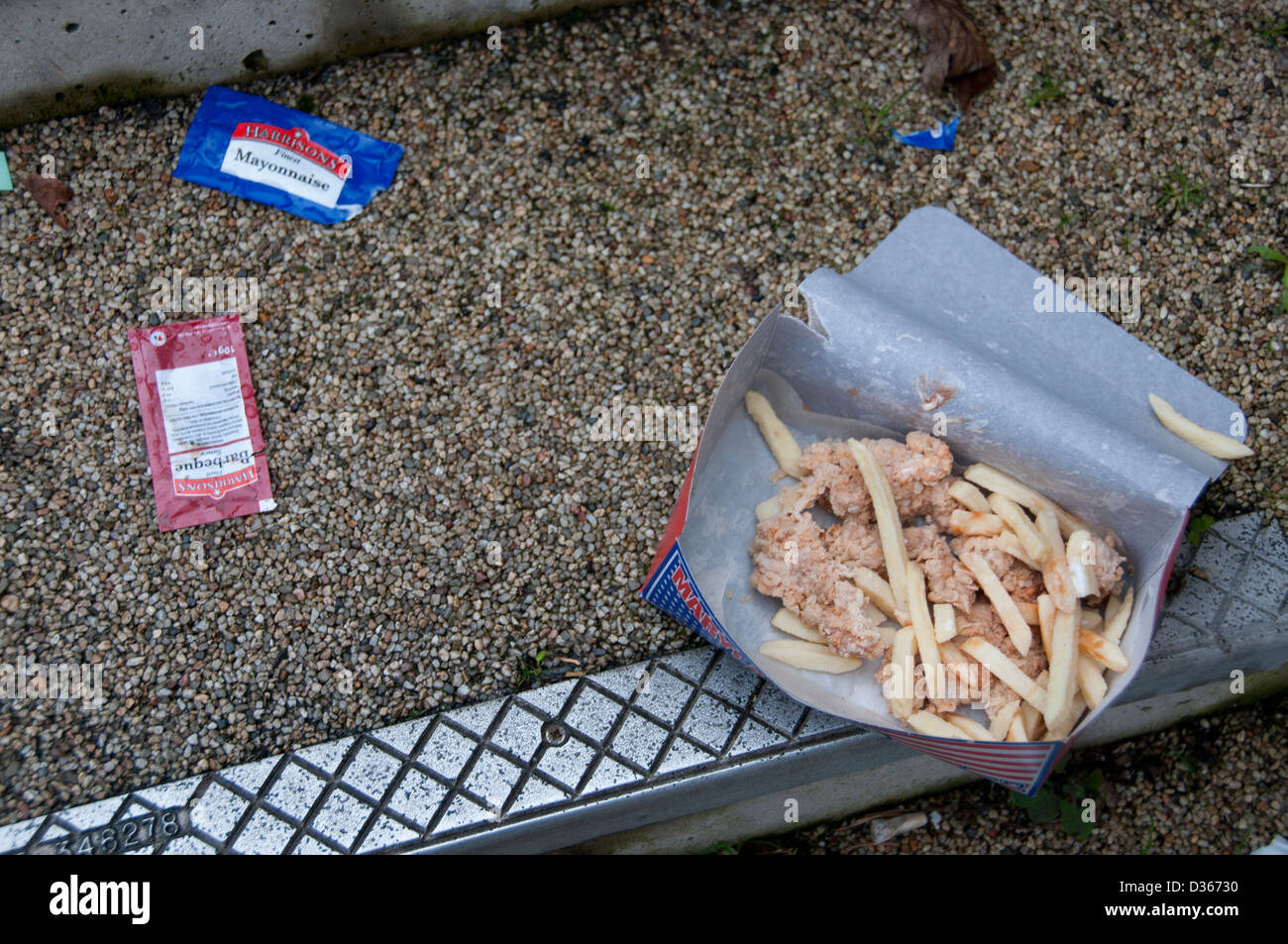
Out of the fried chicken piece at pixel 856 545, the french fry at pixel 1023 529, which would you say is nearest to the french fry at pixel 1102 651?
the french fry at pixel 1023 529

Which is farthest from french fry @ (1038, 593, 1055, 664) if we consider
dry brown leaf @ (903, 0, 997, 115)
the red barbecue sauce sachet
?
the red barbecue sauce sachet

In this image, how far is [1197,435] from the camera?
291cm

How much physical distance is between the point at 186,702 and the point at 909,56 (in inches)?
137

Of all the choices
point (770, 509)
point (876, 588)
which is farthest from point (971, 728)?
point (770, 509)

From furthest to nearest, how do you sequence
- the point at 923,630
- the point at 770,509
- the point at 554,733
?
the point at 554,733
the point at 770,509
the point at 923,630

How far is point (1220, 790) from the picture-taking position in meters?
3.51

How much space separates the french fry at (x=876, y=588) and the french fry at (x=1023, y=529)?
1.24 feet

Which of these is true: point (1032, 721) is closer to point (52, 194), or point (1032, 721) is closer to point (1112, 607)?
point (1112, 607)

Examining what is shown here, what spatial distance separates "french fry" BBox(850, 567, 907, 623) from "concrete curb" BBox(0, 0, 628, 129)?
98.2 inches

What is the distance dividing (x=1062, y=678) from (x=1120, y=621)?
272 millimetres

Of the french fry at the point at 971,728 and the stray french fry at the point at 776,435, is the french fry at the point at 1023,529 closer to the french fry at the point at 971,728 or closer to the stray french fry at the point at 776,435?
the french fry at the point at 971,728

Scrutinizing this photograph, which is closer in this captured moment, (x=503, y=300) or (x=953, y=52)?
(x=503, y=300)

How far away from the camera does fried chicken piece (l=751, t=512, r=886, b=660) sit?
9.30 feet
